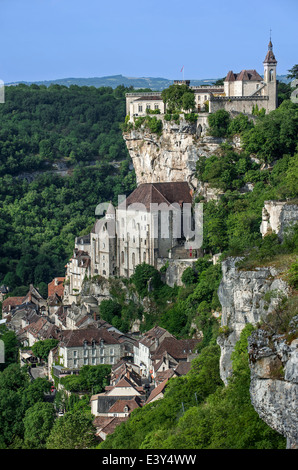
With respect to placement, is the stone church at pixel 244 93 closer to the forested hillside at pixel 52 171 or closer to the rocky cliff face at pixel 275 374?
the forested hillside at pixel 52 171

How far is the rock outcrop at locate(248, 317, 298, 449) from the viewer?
76.0 ft

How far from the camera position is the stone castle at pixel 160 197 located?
60.5 m

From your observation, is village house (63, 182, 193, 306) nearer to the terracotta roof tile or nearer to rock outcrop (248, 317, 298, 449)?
the terracotta roof tile

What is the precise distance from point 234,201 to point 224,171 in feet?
9.86

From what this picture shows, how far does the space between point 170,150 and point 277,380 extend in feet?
146

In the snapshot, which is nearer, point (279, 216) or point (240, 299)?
point (240, 299)

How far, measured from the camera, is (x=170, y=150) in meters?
67.4

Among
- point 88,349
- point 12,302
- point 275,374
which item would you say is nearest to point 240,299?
point 275,374

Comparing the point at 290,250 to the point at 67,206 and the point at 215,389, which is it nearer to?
the point at 215,389

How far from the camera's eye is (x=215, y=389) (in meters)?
39.7

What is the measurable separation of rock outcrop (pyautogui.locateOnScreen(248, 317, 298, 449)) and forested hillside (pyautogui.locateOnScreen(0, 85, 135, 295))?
2353 inches

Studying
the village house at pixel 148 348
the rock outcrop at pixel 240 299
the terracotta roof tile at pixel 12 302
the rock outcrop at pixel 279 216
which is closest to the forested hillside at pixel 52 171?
the terracotta roof tile at pixel 12 302

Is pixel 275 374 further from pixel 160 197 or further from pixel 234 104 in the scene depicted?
pixel 234 104
